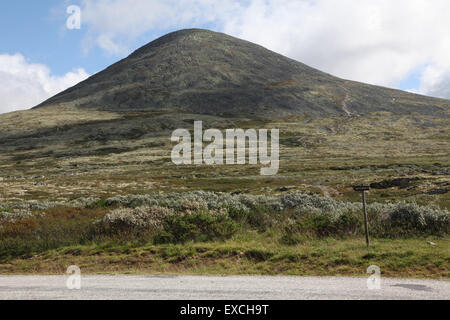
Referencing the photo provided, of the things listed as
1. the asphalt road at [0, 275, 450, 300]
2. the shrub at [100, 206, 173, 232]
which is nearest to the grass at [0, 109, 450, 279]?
the asphalt road at [0, 275, 450, 300]

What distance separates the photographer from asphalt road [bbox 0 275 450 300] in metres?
8.53

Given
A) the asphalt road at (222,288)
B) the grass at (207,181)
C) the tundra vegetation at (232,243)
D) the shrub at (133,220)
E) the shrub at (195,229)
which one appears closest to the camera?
the asphalt road at (222,288)

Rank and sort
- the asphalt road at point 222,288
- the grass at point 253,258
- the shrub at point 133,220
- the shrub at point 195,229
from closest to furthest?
the asphalt road at point 222,288 < the grass at point 253,258 < the shrub at point 195,229 < the shrub at point 133,220

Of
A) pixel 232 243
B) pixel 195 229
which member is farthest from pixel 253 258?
pixel 195 229

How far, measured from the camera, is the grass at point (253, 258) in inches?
427

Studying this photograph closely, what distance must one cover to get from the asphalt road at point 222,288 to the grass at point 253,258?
0.85 m

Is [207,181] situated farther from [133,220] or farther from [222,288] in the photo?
[222,288]

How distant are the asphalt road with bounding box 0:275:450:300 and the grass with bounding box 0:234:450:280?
2.79ft

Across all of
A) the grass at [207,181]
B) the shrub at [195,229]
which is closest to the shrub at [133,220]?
the shrub at [195,229]

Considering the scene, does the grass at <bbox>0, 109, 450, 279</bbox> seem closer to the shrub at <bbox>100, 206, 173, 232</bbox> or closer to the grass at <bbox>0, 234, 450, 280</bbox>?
the grass at <bbox>0, 234, 450, 280</bbox>

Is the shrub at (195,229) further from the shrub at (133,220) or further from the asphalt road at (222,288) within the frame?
the asphalt road at (222,288)

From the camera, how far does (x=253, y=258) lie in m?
12.4

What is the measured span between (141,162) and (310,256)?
99837 millimetres

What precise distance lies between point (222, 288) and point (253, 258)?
319 cm
